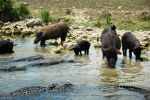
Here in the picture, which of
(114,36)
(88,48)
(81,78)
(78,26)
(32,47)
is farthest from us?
(78,26)

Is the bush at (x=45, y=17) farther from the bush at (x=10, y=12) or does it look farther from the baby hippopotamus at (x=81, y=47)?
the baby hippopotamus at (x=81, y=47)

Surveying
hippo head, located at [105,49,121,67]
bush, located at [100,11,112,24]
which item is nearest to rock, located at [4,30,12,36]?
bush, located at [100,11,112,24]

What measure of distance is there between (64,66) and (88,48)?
12.4 ft

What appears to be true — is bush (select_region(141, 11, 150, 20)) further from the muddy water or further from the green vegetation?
the muddy water

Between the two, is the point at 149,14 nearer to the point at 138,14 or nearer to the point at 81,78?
the point at 138,14

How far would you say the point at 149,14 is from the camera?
3356 centimetres

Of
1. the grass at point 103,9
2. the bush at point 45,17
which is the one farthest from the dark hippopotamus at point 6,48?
the bush at point 45,17

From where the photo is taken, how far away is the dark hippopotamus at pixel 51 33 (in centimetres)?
2431

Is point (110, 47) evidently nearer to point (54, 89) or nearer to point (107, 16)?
point (54, 89)

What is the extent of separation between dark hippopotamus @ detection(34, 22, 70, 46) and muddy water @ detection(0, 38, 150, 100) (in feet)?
12.4

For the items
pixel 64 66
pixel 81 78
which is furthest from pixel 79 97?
pixel 64 66

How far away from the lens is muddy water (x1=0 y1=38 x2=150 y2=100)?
Result: 491 inches

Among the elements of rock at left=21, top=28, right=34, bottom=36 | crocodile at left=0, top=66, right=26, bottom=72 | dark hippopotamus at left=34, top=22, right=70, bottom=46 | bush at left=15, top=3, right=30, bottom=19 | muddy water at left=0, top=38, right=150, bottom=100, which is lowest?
muddy water at left=0, top=38, right=150, bottom=100

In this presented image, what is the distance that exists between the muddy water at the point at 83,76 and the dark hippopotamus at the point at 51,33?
379cm
